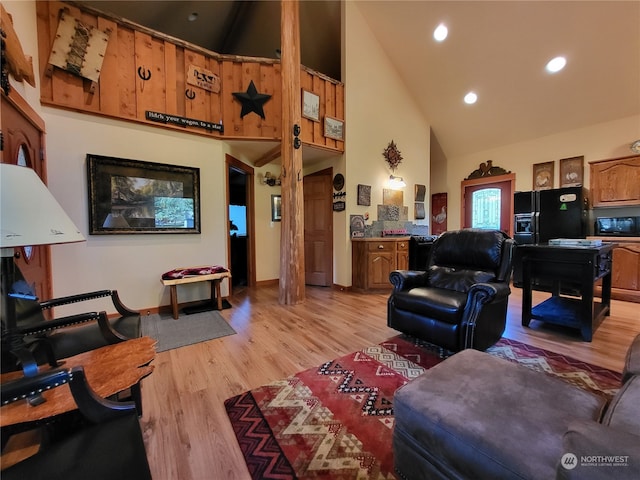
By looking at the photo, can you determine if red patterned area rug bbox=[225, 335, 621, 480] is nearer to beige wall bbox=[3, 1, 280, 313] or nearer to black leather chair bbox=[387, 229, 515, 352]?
black leather chair bbox=[387, 229, 515, 352]

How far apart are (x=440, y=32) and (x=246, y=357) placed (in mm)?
5237

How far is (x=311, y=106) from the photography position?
401 cm

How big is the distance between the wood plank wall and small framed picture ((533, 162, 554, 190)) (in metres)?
3.86

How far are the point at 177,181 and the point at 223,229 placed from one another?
840 mm

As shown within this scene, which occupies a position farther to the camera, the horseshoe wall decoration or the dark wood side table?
the horseshoe wall decoration

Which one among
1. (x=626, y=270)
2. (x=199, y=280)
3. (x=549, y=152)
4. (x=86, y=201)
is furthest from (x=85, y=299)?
(x=549, y=152)

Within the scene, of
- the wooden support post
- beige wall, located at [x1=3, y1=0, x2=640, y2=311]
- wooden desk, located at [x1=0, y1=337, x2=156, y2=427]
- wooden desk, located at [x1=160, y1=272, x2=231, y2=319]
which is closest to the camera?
wooden desk, located at [x1=0, y1=337, x2=156, y2=427]

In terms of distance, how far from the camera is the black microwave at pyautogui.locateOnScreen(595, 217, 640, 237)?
3.65m

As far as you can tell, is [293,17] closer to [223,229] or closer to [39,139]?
[223,229]

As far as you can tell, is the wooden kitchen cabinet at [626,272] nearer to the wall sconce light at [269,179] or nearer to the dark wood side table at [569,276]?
the dark wood side table at [569,276]

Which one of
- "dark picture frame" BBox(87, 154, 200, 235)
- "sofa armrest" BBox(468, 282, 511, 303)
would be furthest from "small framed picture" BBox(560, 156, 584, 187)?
"dark picture frame" BBox(87, 154, 200, 235)

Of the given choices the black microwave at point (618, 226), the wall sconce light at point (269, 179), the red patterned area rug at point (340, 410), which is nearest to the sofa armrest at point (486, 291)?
the red patterned area rug at point (340, 410)

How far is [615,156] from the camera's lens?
410 centimetres

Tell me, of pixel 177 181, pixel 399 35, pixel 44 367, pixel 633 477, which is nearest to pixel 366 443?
pixel 633 477
